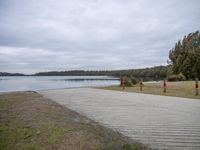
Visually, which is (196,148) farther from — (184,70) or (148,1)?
(184,70)

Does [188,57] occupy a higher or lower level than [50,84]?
higher

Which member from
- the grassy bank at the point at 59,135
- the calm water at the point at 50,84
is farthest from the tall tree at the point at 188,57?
the grassy bank at the point at 59,135

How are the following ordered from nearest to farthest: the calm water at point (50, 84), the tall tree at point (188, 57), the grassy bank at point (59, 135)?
the grassy bank at point (59, 135) → the calm water at point (50, 84) → the tall tree at point (188, 57)

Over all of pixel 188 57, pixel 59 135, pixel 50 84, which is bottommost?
pixel 50 84

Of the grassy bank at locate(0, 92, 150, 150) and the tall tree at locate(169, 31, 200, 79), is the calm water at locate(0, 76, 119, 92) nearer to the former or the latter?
the tall tree at locate(169, 31, 200, 79)

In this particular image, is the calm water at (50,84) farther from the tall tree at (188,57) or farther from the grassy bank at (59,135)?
the grassy bank at (59,135)

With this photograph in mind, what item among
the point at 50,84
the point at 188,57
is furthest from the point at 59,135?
the point at 188,57

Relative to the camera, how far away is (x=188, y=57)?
37656mm

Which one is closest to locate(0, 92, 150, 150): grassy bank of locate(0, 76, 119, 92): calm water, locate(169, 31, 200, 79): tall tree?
locate(0, 76, 119, 92): calm water

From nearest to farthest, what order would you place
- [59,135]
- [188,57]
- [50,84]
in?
[59,135] → [188,57] → [50,84]

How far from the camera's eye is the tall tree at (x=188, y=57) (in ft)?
122

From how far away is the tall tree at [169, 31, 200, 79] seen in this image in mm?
37062

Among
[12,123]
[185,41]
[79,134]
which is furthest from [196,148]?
[185,41]

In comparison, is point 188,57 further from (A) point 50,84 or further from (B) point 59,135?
(B) point 59,135
